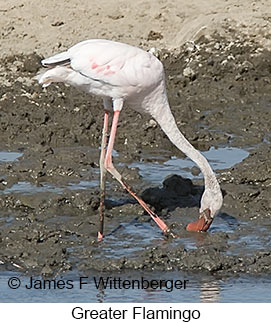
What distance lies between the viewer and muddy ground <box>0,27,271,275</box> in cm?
929

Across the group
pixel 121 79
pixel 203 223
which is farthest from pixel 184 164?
pixel 121 79

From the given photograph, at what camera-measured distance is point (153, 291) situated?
8.62 meters

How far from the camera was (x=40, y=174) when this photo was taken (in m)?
11.4

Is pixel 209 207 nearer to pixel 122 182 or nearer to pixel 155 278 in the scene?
pixel 122 182

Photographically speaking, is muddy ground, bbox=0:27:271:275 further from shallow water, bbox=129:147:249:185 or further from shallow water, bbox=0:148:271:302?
shallow water, bbox=129:147:249:185

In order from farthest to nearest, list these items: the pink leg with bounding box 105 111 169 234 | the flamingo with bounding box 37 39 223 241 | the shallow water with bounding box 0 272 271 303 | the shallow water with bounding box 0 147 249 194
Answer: the shallow water with bounding box 0 147 249 194 → the pink leg with bounding box 105 111 169 234 → the flamingo with bounding box 37 39 223 241 → the shallow water with bounding box 0 272 271 303

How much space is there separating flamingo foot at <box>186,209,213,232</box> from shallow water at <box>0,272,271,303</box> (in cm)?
90

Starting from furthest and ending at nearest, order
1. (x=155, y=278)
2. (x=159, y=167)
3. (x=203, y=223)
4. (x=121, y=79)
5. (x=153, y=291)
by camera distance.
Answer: (x=159, y=167) < (x=203, y=223) < (x=121, y=79) < (x=155, y=278) < (x=153, y=291)

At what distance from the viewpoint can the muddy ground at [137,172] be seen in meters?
9.29

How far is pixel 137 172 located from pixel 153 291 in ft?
9.77

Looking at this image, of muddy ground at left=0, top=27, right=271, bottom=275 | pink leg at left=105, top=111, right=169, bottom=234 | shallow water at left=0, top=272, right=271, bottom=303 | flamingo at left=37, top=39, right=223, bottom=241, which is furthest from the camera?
pink leg at left=105, top=111, right=169, bottom=234

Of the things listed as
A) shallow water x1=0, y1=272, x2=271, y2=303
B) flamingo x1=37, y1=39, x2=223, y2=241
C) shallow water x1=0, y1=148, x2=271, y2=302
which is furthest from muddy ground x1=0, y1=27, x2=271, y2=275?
flamingo x1=37, y1=39, x2=223, y2=241

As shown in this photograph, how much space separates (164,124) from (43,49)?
233 inches
